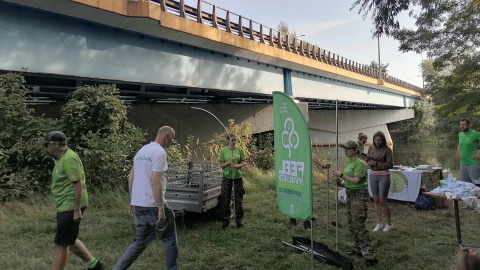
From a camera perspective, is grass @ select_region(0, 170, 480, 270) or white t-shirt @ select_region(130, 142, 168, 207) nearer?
white t-shirt @ select_region(130, 142, 168, 207)

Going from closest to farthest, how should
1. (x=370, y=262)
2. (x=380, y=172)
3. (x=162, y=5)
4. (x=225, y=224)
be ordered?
(x=370, y=262) → (x=380, y=172) → (x=225, y=224) → (x=162, y=5)

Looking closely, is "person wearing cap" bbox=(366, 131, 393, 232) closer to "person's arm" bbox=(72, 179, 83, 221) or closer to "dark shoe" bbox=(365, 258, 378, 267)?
"dark shoe" bbox=(365, 258, 378, 267)

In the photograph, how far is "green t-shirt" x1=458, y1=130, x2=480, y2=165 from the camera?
7.17 m

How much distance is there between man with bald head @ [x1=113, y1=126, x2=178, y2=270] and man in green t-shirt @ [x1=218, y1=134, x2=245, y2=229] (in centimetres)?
240

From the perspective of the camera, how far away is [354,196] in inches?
196

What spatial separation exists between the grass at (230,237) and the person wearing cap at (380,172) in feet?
1.26

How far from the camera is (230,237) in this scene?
233 inches

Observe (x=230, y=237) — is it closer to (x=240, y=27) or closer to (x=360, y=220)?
(x=360, y=220)

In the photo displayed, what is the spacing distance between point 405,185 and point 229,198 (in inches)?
171

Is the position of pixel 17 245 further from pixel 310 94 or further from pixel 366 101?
pixel 366 101

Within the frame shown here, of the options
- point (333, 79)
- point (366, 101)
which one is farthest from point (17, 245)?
point (366, 101)

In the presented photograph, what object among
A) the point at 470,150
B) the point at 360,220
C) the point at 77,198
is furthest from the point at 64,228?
the point at 470,150

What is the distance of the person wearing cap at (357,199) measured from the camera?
486 centimetres

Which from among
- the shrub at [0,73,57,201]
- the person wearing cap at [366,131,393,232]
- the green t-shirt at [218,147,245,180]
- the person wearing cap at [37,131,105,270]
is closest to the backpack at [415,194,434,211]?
the person wearing cap at [366,131,393,232]
